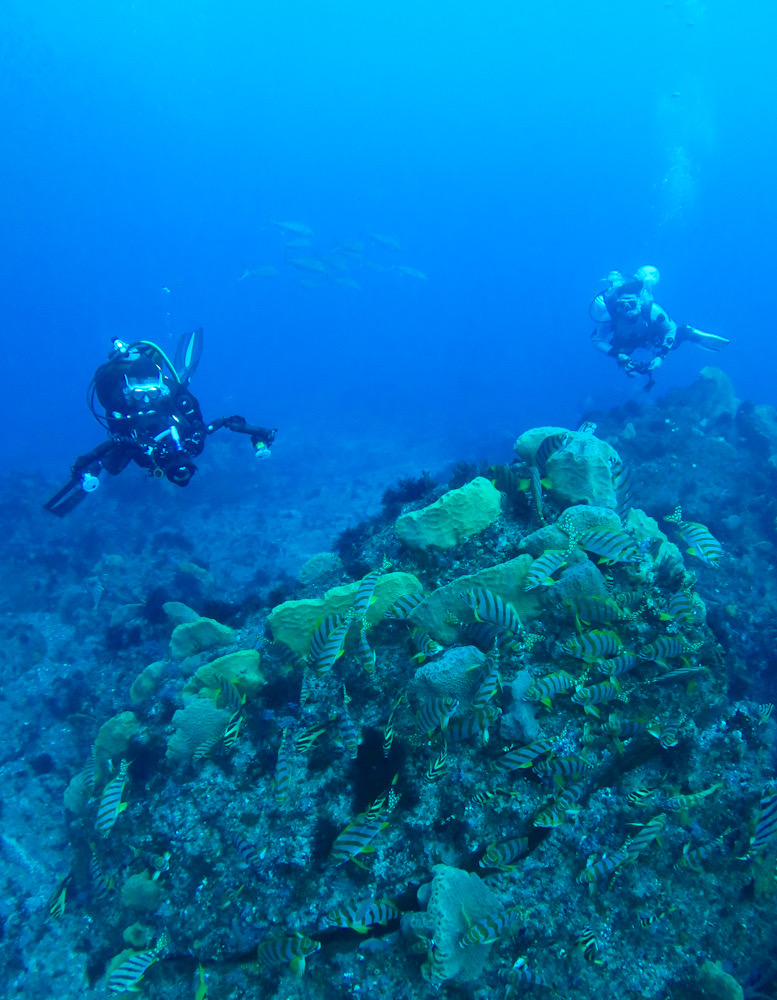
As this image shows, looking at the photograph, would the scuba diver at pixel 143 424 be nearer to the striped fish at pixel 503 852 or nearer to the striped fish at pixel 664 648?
the striped fish at pixel 503 852

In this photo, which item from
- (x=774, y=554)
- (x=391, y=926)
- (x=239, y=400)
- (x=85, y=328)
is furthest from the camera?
(x=85, y=328)

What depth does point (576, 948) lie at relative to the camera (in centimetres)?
Result: 288

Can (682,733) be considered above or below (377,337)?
above

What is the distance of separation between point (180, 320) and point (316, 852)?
412ft

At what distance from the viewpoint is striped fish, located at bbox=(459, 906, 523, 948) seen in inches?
103

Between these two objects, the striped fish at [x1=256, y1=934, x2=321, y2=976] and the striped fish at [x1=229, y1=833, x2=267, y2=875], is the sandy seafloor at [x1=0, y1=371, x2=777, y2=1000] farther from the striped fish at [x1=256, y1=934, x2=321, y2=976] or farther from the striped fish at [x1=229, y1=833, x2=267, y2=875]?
the striped fish at [x1=256, y1=934, x2=321, y2=976]

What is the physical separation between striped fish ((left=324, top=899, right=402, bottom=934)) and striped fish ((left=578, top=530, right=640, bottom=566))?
2.68 metres

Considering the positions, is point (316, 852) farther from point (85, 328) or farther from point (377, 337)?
point (85, 328)

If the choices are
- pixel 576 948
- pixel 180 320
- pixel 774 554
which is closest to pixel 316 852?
pixel 576 948

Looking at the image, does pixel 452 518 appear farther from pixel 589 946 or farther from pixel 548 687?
pixel 589 946

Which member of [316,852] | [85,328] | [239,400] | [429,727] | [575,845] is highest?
[429,727]

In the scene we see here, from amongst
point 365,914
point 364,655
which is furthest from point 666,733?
point 365,914

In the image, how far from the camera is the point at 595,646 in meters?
3.05

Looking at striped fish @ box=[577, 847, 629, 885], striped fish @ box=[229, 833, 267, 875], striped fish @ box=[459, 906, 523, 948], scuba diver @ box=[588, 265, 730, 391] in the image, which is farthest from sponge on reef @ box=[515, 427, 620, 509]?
scuba diver @ box=[588, 265, 730, 391]
